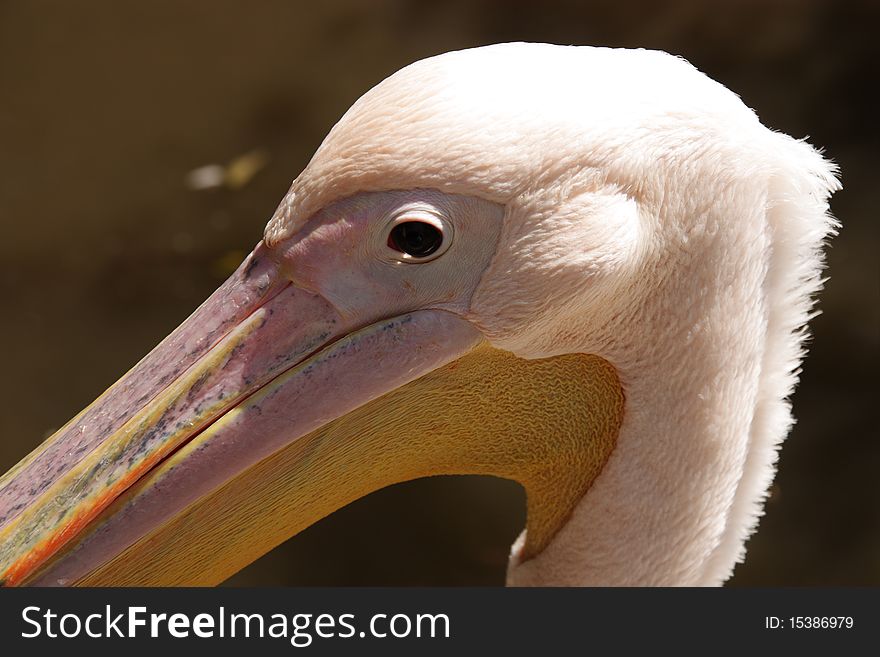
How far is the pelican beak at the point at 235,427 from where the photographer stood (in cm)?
180

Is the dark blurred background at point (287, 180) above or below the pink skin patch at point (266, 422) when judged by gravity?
above

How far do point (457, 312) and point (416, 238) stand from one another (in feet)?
0.51

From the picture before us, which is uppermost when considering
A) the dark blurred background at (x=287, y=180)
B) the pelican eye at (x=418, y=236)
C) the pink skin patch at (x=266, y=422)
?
the dark blurred background at (x=287, y=180)

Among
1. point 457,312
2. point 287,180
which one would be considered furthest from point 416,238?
point 287,180

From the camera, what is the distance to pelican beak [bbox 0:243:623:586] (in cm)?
180

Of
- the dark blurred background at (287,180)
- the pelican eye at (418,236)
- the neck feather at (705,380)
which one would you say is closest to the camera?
the pelican eye at (418,236)

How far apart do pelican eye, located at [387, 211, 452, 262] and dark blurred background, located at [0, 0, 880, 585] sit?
2.56m

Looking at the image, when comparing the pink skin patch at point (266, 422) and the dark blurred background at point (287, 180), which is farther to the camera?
the dark blurred background at point (287, 180)

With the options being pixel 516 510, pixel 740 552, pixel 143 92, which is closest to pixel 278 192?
pixel 143 92

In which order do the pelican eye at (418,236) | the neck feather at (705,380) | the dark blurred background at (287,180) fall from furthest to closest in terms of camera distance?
the dark blurred background at (287,180)
the neck feather at (705,380)
the pelican eye at (418,236)

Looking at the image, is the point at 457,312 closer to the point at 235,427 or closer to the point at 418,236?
the point at 418,236

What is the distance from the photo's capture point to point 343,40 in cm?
545

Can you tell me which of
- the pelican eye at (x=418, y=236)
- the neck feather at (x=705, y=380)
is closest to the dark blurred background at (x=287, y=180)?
the neck feather at (x=705, y=380)

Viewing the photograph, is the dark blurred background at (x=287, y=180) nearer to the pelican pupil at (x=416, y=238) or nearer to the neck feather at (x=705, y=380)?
the neck feather at (x=705, y=380)
